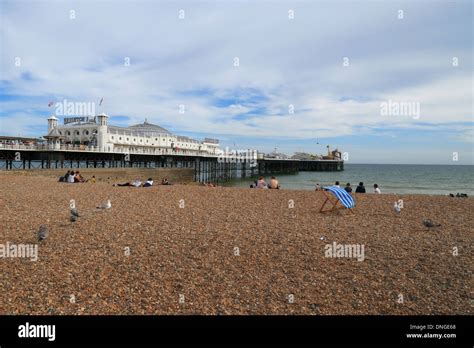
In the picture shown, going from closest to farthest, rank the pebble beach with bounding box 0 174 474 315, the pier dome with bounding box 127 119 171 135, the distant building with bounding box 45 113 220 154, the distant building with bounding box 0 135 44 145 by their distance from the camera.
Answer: the pebble beach with bounding box 0 174 474 315 < the distant building with bounding box 0 135 44 145 < the distant building with bounding box 45 113 220 154 < the pier dome with bounding box 127 119 171 135

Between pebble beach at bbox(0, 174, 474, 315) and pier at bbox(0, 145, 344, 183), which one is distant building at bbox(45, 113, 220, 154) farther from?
pebble beach at bbox(0, 174, 474, 315)

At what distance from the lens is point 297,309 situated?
174 inches

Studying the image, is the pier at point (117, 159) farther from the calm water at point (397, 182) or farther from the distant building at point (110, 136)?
the calm water at point (397, 182)

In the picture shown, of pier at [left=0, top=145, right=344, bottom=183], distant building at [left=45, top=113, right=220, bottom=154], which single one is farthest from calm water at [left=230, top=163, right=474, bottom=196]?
distant building at [left=45, top=113, right=220, bottom=154]

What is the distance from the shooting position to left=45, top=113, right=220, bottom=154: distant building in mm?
51719

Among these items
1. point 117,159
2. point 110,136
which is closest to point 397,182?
point 117,159

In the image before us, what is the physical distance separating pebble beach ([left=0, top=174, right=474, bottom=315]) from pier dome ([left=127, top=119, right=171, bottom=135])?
59273 millimetres

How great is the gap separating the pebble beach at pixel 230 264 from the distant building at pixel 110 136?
1506 inches

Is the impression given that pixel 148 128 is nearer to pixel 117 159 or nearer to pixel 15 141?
pixel 117 159

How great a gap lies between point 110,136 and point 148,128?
16.6 m
